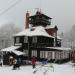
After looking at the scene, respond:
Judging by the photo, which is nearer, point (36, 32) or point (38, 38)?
point (38, 38)

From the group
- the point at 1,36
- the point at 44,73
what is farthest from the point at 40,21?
the point at 1,36

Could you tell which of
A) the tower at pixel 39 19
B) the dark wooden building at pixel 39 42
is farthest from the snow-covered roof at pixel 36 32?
the tower at pixel 39 19

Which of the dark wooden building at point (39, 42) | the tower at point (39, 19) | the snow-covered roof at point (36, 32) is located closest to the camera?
the dark wooden building at point (39, 42)

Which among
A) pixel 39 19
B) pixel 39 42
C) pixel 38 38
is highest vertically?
pixel 39 19

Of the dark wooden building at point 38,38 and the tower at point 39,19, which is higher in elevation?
the tower at point 39,19

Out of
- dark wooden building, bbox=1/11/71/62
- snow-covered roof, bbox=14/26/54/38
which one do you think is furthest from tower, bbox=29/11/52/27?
snow-covered roof, bbox=14/26/54/38

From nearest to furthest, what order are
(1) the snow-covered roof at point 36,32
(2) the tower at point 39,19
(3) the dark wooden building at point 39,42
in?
(3) the dark wooden building at point 39,42 → (1) the snow-covered roof at point 36,32 → (2) the tower at point 39,19

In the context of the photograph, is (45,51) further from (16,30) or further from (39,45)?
(16,30)

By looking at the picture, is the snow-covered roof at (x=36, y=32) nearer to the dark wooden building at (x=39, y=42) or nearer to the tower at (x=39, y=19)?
the dark wooden building at (x=39, y=42)

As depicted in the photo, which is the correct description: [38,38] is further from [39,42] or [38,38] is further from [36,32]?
[36,32]

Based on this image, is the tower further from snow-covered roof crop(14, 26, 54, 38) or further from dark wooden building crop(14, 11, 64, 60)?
snow-covered roof crop(14, 26, 54, 38)

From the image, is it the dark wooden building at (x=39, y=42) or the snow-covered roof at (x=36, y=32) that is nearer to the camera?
the dark wooden building at (x=39, y=42)

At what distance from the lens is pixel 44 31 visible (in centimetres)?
4828

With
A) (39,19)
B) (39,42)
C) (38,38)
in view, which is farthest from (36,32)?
(39,19)
